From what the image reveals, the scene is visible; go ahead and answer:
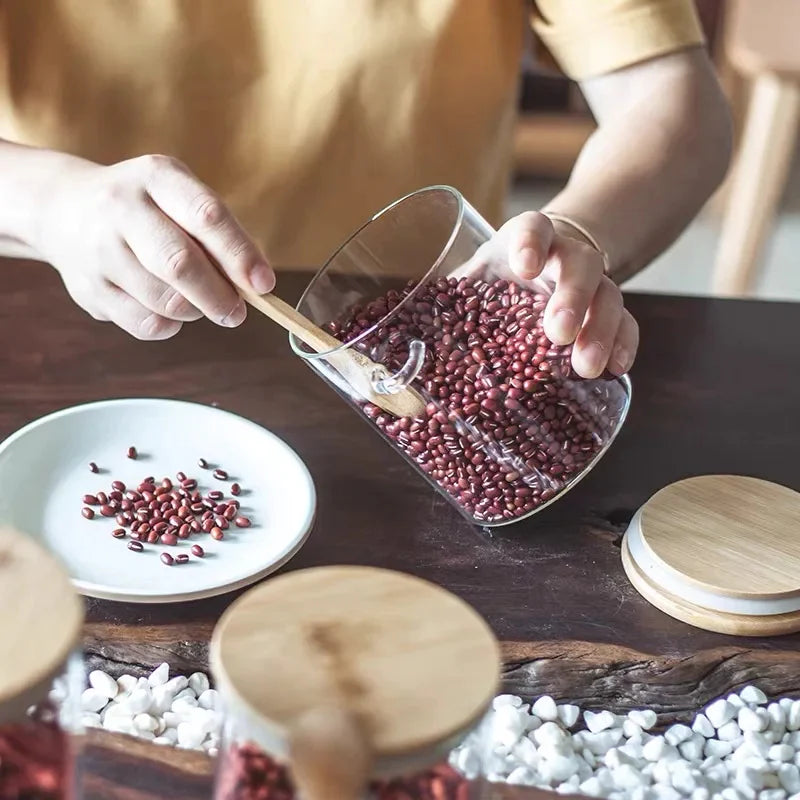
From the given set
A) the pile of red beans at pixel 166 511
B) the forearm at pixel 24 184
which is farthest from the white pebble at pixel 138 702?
the forearm at pixel 24 184

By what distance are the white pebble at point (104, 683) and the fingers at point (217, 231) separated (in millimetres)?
293

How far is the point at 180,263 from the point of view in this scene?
2.75ft

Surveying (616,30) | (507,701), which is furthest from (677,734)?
(616,30)

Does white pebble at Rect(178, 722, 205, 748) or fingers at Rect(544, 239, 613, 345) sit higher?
fingers at Rect(544, 239, 613, 345)

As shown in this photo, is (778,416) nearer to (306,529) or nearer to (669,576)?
(669,576)

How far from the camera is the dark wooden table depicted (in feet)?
2.66

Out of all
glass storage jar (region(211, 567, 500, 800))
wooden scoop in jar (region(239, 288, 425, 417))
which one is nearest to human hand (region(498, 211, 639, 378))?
wooden scoop in jar (region(239, 288, 425, 417))

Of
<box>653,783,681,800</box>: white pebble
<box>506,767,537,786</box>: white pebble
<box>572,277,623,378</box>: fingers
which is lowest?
Answer: <box>506,767,537,786</box>: white pebble

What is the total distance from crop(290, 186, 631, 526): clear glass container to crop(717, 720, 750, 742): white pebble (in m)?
0.20

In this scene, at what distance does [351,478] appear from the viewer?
3.17 ft

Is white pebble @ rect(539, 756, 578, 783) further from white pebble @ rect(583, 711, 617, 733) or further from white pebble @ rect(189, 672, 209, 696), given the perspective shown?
white pebble @ rect(189, 672, 209, 696)

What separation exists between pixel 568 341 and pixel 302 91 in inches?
23.7

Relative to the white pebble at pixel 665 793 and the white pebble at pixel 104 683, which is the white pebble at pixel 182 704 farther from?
the white pebble at pixel 665 793

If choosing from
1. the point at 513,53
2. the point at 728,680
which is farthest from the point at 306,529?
the point at 513,53
